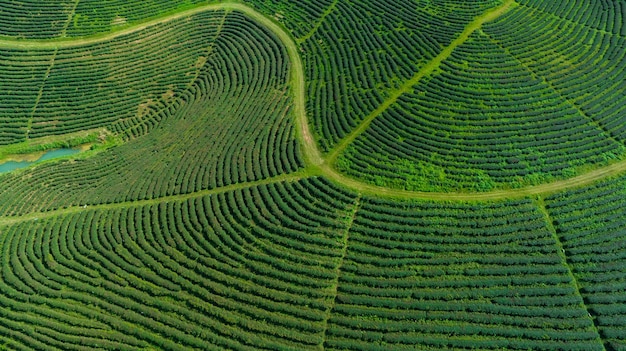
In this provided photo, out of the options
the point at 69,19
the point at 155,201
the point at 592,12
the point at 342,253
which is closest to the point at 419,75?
the point at 342,253

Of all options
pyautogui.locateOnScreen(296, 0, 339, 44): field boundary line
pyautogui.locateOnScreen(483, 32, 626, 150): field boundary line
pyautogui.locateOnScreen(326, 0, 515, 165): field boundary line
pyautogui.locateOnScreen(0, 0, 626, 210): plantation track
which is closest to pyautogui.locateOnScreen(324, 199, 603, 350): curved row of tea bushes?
pyautogui.locateOnScreen(0, 0, 626, 210): plantation track

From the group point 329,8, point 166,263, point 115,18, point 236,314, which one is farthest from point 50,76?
point 236,314

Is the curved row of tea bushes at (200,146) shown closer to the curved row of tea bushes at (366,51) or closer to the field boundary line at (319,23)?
the field boundary line at (319,23)

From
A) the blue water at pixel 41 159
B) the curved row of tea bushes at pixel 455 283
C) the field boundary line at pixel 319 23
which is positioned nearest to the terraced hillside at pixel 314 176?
the curved row of tea bushes at pixel 455 283

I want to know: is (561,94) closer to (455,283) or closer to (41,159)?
(455,283)

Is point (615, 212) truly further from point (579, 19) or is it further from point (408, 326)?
point (579, 19)

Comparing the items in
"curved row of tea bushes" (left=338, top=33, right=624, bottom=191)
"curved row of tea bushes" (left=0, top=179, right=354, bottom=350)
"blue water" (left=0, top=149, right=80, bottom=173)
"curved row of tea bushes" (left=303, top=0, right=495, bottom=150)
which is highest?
"curved row of tea bushes" (left=303, top=0, right=495, bottom=150)

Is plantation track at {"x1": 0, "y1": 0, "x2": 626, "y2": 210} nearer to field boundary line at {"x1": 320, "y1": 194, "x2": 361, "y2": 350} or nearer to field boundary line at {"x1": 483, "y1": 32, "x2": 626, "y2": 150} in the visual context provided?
field boundary line at {"x1": 320, "y1": 194, "x2": 361, "y2": 350}
